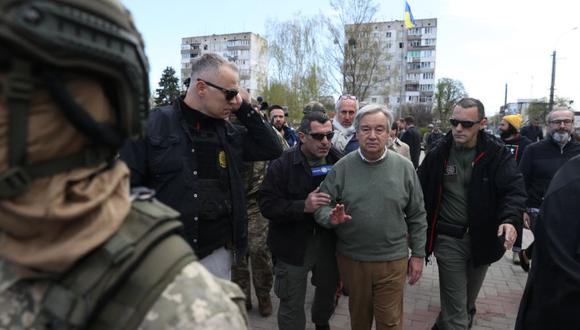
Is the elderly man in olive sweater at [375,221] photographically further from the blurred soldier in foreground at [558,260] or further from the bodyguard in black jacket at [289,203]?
the blurred soldier in foreground at [558,260]

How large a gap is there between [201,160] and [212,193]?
0.21 meters

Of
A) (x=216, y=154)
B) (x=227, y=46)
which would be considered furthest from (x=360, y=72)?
(x=227, y=46)

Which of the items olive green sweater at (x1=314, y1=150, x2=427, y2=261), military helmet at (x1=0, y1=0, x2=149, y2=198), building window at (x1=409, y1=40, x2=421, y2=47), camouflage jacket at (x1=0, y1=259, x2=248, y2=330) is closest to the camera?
military helmet at (x1=0, y1=0, x2=149, y2=198)

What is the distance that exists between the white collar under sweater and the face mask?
2.59 m

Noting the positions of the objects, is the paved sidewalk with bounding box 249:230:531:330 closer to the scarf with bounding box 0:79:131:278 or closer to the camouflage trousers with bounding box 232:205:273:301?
the camouflage trousers with bounding box 232:205:273:301

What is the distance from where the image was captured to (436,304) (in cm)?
510

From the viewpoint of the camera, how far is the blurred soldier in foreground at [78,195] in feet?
2.61

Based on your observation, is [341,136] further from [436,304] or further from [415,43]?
[415,43]

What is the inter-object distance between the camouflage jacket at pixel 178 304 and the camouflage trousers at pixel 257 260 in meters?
3.73

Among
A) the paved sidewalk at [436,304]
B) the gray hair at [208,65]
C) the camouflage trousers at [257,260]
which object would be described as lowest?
the paved sidewalk at [436,304]

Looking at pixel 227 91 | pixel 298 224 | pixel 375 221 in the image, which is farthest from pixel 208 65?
pixel 375 221

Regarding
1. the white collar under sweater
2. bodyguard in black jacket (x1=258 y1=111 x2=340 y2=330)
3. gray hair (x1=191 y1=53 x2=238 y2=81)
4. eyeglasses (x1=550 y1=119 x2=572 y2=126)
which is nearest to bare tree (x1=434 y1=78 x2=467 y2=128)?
eyeglasses (x1=550 y1=119 x2=572 y2=126)

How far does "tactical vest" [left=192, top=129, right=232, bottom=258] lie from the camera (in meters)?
2.64

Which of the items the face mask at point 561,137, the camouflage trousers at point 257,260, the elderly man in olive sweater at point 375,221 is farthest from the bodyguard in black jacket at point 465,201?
the face mask at point 561,137
